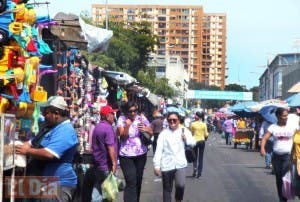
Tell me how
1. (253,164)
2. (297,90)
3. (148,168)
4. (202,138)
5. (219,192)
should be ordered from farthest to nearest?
1. (297,90)
2. (253,164)
3. (148,168)
4. (202,138)
5. (219,192)

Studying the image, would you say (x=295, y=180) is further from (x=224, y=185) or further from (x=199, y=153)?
(x=199, y=153)

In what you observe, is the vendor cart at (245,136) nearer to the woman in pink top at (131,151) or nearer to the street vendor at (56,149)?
the woman in pink top at (131,151)

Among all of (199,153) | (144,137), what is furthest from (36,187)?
(199,153)

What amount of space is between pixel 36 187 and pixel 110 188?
9.86 ft

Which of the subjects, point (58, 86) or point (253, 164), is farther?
point (253, 164)

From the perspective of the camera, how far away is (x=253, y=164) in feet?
Result: 78.2

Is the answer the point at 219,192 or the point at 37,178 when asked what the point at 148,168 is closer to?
the point at 219,192

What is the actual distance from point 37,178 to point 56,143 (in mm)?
421

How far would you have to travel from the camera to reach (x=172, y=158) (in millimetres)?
10930

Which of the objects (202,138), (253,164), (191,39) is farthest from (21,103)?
(191,39)

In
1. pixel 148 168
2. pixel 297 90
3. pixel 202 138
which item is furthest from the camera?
pixel 297 90

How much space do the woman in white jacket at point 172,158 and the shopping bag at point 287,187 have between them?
5.24 feet

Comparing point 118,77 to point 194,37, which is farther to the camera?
point 194,37

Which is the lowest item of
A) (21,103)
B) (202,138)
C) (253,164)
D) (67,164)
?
(253,164)
